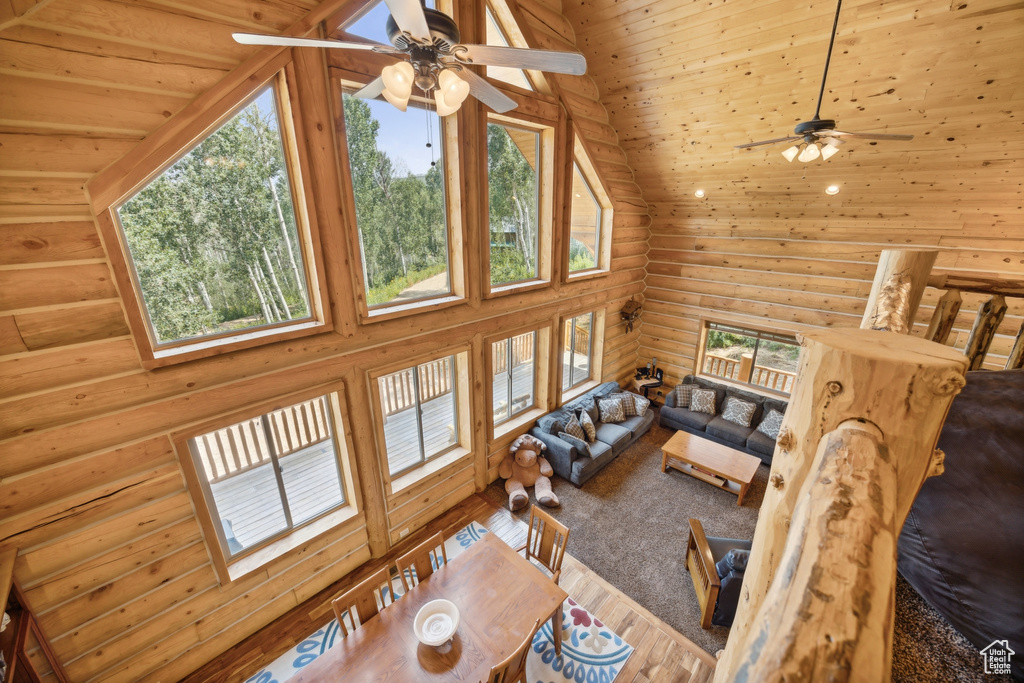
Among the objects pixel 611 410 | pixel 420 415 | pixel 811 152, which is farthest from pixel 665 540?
pixel 811 152

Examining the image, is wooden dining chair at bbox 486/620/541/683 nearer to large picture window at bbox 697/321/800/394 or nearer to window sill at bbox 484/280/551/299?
window sill at bbox 484/280/551/299

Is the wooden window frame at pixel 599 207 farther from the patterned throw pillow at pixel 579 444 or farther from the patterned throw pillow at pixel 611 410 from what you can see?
the patterned throw pillow at pixel 579 444

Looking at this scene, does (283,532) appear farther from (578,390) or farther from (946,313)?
(946,313)

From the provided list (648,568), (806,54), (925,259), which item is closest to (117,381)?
(648,568)

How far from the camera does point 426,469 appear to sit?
4.95 m

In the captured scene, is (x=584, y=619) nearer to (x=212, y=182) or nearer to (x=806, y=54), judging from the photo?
(x=212, y=182)

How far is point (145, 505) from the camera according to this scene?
9.71ft

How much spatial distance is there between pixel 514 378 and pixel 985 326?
506 cm

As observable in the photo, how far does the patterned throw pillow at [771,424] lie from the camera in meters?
6.31

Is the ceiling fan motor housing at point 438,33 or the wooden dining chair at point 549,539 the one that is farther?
the wooden dining chair at point 549,539

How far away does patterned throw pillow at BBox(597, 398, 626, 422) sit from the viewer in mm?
6836

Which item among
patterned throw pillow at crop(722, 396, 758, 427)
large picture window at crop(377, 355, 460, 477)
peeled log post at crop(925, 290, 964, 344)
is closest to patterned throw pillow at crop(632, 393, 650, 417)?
patterned throw pillow at crop(722, 396, 758, 427)

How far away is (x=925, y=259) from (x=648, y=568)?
12.7 feet

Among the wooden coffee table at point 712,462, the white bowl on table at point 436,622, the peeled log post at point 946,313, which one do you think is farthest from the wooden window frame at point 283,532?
the peeled log post at point 946,313
